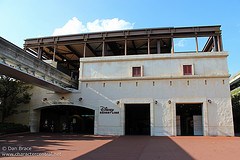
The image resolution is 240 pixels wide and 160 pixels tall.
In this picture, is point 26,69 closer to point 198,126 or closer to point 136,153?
point 136,153

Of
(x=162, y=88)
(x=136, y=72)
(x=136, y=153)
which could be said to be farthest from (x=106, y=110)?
(x=136, y=153)

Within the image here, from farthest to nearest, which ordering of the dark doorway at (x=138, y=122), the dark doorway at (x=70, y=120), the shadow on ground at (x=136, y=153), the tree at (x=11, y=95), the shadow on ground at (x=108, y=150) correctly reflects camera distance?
the dark doorway at (x=138, y=122) → the dark doorway at (x=70, y=120) → the tree at (x=11, y=95) → the shadow on ground at (x=108, y=150) → the shadow on ground at (x=136, y=153)

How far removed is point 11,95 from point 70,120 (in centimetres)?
759

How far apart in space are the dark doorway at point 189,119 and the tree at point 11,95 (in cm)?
1492

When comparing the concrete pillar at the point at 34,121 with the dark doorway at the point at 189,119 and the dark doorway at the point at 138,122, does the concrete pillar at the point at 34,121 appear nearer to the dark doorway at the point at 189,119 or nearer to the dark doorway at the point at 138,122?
the dark doorway at the point at 138,122

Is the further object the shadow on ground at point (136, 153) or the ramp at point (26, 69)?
the ramp at point (26, 69)

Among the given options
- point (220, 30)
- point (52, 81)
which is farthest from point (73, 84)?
point (220, 30)

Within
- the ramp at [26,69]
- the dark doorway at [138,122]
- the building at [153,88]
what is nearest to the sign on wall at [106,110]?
the building at [153,88]

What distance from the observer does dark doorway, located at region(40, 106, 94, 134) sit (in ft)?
86.2

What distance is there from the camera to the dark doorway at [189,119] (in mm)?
21484

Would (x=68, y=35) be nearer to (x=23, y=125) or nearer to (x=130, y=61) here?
(x=130, y=61)

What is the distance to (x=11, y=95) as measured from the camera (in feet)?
72.8

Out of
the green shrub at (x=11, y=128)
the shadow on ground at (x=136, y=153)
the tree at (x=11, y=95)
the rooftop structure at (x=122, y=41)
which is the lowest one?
the shadow on ground at (x=136, y=153)

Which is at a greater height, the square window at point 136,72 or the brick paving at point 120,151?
the square window at point 136,72
